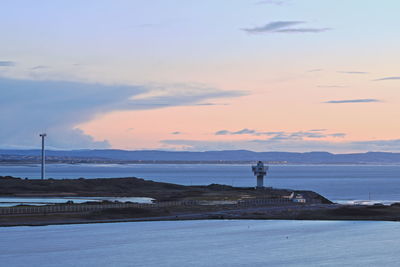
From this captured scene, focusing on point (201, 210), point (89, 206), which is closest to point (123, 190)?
point (89, 206)

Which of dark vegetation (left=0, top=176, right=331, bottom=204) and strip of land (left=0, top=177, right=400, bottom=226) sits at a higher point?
dark vegetation (left=0, top=176, right=331, bottom=204)

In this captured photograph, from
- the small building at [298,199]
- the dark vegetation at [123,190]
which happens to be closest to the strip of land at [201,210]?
the dark vegetation at [123,190]

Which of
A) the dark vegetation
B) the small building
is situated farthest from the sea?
the dark vegetation

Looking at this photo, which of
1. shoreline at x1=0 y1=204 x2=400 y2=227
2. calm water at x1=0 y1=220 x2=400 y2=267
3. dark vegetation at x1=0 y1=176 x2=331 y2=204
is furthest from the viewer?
dark vegetation at x1=0 y1=176 x2=331 y2=204

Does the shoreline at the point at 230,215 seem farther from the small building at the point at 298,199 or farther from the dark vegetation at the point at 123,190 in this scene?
the dark vegetation at the point at 123,190

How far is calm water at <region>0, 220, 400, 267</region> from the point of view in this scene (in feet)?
226

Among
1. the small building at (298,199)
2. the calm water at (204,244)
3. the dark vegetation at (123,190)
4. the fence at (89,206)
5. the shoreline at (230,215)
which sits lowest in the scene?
the calm water at (204,244)

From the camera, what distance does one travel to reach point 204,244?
79.7 metres

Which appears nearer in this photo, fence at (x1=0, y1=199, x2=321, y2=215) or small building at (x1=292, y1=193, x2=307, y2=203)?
fence at (x1=0, y1=199, x2=321, y2=215)

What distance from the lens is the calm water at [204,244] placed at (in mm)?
68938

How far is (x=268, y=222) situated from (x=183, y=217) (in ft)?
38.3

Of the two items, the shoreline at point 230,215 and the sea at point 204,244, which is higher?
the shoreline at point 230,215

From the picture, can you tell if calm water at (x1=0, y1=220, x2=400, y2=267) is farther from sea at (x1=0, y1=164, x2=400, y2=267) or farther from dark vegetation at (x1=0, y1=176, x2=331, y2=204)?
dark vegetation at (x1=0, y1=176, x2=331, y2=204)

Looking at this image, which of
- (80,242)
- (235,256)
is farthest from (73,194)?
(235,256)
